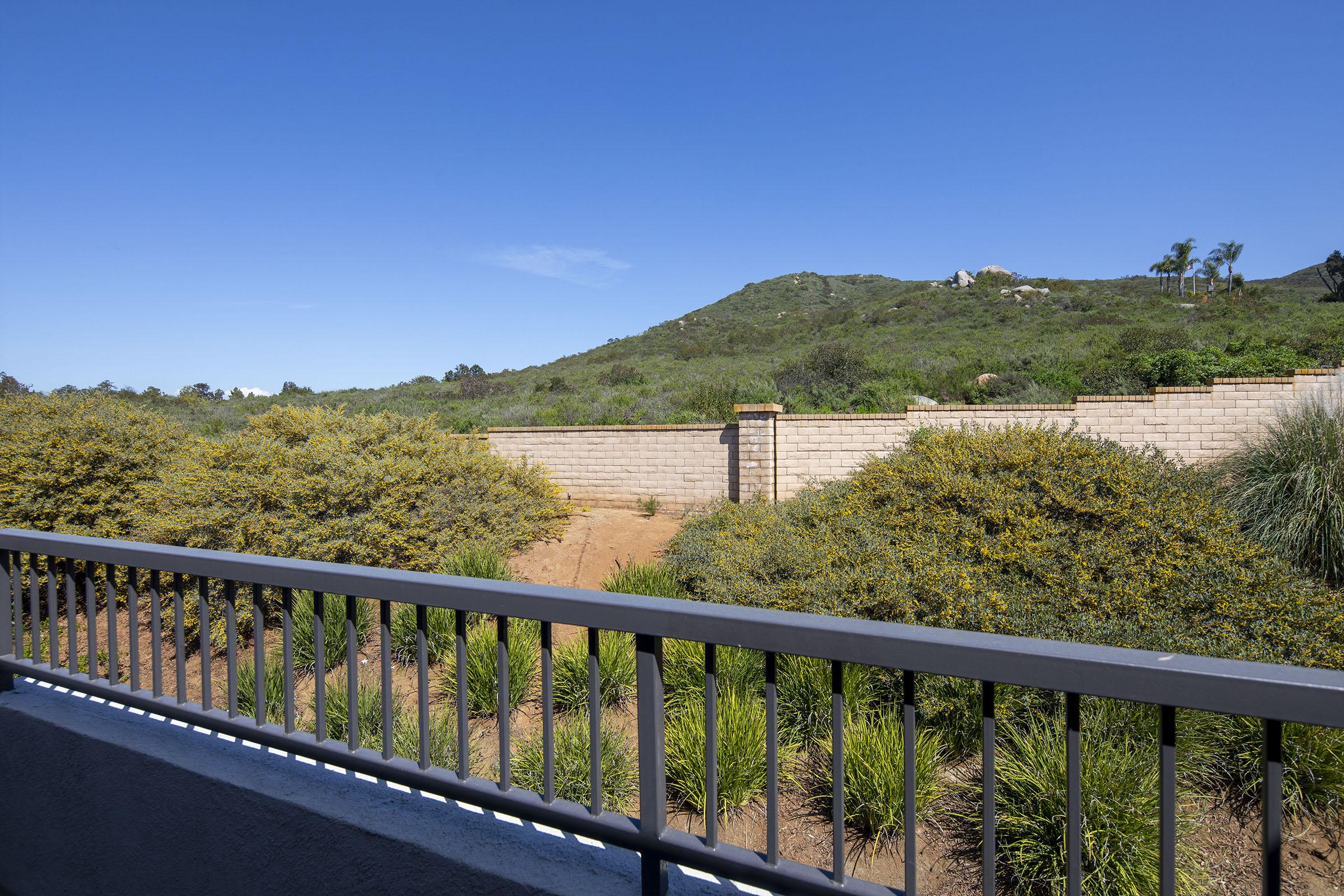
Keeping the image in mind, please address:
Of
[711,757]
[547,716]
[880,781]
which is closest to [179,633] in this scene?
[547,716]

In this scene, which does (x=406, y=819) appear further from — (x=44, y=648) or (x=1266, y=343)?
(x=1266, y=343)

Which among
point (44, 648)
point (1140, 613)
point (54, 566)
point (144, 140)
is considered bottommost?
point (44, 648)

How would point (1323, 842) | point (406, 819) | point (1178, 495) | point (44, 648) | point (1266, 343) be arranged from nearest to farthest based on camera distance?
point (406, 819), point (1323, 842), point (1178, 495), point (44, 648), point (1266, 343)

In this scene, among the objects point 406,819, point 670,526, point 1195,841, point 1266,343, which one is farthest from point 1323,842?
point 1266,343

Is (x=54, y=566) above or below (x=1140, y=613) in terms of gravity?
above

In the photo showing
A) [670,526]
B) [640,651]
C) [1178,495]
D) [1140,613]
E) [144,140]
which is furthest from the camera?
[670,526]

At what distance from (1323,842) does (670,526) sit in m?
8.40

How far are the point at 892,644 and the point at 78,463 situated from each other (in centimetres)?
1195

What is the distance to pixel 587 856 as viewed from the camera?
1.70m

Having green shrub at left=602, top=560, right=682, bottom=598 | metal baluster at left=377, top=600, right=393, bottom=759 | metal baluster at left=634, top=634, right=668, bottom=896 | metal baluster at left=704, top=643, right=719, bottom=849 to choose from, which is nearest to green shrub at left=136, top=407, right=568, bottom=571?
green shrub at left=602, top=560, right=682, bottom=598

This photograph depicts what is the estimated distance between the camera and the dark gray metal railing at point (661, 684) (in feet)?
3.39

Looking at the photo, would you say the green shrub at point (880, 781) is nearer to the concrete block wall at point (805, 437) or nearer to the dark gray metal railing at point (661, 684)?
the dark gray metal railing at point (661, 684)

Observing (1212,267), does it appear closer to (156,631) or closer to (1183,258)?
(1183,258)

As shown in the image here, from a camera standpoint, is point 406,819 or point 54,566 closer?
point 406,819
